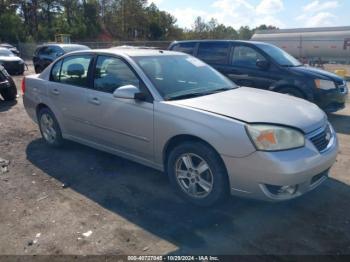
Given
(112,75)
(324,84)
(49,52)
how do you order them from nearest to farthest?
(112,75)
(324,84)
(49,52)

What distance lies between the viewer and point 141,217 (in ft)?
12.1

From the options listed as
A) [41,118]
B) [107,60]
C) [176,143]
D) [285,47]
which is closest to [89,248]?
[176,143]

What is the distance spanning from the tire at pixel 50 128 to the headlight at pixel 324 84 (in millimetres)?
5201

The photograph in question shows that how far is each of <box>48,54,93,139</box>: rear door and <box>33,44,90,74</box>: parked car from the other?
12016mm

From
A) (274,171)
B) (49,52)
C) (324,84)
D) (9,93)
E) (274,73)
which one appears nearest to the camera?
(274,171)

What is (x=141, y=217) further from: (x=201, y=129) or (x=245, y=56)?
(x=245, y=56)

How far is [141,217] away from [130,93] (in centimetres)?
138

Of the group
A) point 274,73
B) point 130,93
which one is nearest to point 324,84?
point 274,73

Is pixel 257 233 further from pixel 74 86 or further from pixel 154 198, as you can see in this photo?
pixel 74 86

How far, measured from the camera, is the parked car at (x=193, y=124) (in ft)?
11.1

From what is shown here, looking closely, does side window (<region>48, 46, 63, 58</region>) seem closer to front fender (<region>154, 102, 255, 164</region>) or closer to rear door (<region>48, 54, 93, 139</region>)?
rear door (<region>48, 54, 93, 139</region>)

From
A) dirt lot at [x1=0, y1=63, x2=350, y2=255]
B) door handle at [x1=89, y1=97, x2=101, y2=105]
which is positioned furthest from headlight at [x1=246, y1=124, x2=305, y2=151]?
door handle at [x1=89, y1=97, x2=101, y2=105]

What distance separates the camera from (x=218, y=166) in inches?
140

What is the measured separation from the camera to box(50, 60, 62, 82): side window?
555cm
